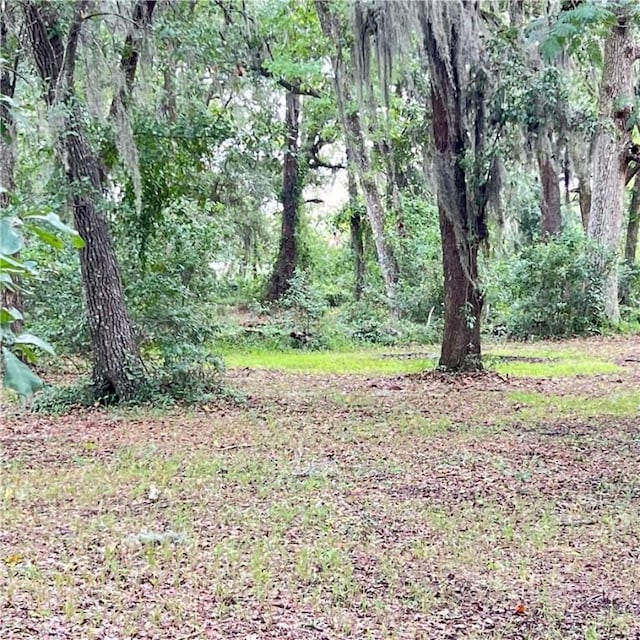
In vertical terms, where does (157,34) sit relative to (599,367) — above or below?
above

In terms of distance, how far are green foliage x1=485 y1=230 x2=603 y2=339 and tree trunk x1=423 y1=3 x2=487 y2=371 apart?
15.8 ft

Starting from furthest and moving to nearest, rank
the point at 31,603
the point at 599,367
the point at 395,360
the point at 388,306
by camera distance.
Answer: the point at 388,306, the point at 395,360, the point at 599,367, the point at 31,603

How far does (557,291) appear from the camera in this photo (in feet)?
45.4

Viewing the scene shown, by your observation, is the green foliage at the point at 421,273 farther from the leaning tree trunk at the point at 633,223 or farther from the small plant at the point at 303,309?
the leaning tree trunk at the point at 633,223

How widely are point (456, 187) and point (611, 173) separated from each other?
686 cm

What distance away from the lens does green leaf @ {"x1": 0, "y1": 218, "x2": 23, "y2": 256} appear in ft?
3.21

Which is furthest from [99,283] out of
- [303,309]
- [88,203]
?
[303,309]

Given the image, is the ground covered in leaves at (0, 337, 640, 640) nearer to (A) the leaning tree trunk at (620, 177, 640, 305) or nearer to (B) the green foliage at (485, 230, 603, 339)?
(B) the green foliage at (485, 230, 603, 339)

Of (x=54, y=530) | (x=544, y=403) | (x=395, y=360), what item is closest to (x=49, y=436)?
(x=54, y=530)

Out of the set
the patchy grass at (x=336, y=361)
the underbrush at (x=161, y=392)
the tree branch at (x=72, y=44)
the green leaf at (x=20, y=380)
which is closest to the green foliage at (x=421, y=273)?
the patchy grass at (x=336, y=361)

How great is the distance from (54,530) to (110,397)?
3636 mm

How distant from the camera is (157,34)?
7.34m

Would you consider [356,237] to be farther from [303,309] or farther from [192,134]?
[192,134]

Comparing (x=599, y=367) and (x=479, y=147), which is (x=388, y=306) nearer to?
(x=599, y=367)
